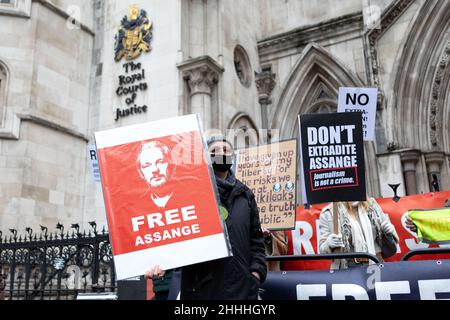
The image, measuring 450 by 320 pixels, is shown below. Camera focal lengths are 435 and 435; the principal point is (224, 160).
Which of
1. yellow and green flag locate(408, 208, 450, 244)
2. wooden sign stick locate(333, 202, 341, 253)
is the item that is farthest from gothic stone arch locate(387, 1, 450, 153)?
wooden sign stick locate(333, 202, 341, 253)

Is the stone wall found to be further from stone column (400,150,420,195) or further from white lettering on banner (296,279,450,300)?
white lettering on banner (296,279,450,300)

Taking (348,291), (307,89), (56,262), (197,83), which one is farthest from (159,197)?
(307,89)

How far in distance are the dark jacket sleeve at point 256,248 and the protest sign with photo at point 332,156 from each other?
180 centimetres

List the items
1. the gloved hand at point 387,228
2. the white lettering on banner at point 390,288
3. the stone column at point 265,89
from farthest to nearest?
the stone column at point 265,89 < the gloved hand at point 387,228 < the white lettering on banner at point 390,288

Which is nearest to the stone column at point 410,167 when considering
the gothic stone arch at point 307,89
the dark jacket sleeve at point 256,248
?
the gothic stone arch at point 307,89

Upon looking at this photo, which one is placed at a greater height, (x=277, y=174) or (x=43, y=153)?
(x=43, y=153)

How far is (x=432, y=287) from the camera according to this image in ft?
8.98

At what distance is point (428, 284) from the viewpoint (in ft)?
9.03

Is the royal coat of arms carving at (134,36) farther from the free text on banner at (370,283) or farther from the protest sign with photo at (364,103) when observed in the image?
the free text on banner at (370,283)

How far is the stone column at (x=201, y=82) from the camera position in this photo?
1125 centimetres

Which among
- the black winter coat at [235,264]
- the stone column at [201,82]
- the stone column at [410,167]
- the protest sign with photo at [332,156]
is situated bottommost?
the black winter coat at [235,264]

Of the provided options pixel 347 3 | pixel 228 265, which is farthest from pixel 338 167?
pixel 347 3
